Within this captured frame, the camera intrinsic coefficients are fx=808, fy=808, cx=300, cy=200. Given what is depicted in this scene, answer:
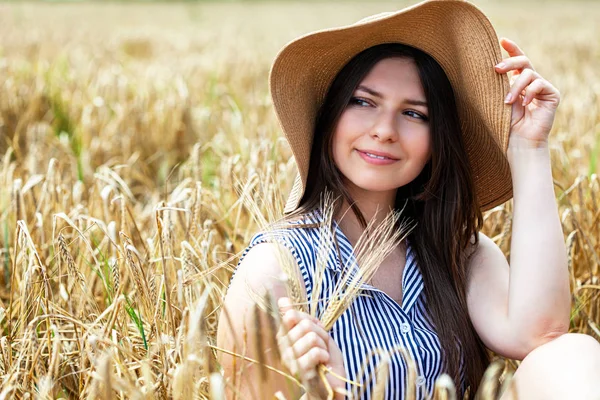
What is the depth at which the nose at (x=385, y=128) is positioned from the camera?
1.57 meters

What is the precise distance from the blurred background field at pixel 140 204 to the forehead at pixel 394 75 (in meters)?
0.32

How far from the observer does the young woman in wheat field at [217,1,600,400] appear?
150 cm

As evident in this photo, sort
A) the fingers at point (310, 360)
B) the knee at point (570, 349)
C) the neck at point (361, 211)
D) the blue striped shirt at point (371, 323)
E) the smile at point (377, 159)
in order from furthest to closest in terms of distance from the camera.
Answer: the neck at point (361, 211) → the smile at point (377, 159) → the blue striped shirt at point (371, 323) → the knee at point (570, 349) → the fingers at point (310, 360)

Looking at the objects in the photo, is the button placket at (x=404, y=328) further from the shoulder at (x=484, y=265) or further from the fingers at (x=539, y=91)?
the fingers at (x=539, y=91)

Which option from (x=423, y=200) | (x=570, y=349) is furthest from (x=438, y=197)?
(x=570, y=349)

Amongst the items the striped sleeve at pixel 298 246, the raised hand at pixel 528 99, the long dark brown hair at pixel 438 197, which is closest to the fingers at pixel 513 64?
the raised hand at pixel 528 99

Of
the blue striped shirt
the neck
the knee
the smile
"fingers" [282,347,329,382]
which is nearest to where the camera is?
"fingers" [282,347,329,382]

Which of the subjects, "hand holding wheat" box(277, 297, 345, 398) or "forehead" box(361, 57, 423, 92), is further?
"forehead" box(361, 57, 423, 92)

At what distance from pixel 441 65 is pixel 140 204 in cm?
137

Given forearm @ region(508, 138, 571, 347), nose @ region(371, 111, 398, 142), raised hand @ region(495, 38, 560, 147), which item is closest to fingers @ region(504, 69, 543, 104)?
raised hand @ region(495, 38, 560, 147)

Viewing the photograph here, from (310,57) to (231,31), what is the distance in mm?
8209

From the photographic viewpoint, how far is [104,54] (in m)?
6.09

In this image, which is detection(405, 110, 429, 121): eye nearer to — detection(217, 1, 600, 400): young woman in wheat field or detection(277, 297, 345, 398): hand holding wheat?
detection(217, 1, 600, 400): young woman in wheat field

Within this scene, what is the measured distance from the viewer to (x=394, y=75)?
5.40 ft
